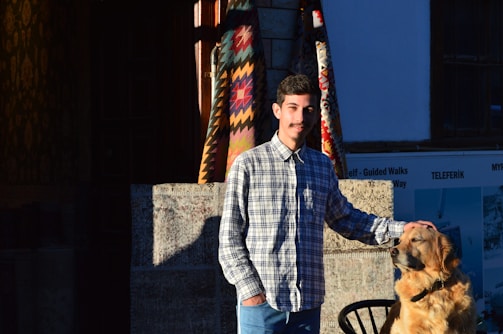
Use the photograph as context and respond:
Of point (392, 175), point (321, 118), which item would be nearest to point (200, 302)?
point (321, 118)

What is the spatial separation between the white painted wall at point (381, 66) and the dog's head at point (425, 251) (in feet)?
10.0

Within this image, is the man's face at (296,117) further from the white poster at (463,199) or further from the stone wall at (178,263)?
the white poster at (463,199)

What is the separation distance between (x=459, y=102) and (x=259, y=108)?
9.14 feet

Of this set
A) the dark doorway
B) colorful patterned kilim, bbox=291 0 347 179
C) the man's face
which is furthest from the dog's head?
the dark doorway

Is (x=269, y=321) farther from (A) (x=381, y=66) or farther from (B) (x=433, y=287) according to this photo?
(A) (x=381, y=66)

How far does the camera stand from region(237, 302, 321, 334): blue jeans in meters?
3.80

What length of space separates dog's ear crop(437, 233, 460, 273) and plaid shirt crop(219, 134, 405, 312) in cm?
71

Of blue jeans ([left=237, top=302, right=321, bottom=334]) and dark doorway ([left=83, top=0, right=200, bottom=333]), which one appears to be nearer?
blue jeans ([left=237, top=302, right=321, bottom=334])

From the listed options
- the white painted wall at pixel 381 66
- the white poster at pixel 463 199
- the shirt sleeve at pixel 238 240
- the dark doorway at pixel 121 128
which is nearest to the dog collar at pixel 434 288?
the shirt sleeve at pixel 238 240

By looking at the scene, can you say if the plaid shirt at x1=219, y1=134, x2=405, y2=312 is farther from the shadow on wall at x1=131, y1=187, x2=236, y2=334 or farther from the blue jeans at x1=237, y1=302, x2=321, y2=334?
the shadow on wall at x1=131, y1=187, x2=236, y2=334

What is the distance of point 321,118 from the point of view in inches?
254

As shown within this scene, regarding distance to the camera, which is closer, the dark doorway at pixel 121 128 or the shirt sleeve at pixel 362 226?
the shirt sleeve at pixel 362 226

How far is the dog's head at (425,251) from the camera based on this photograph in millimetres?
4301

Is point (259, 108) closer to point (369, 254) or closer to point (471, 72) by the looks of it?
point (369, 254)
